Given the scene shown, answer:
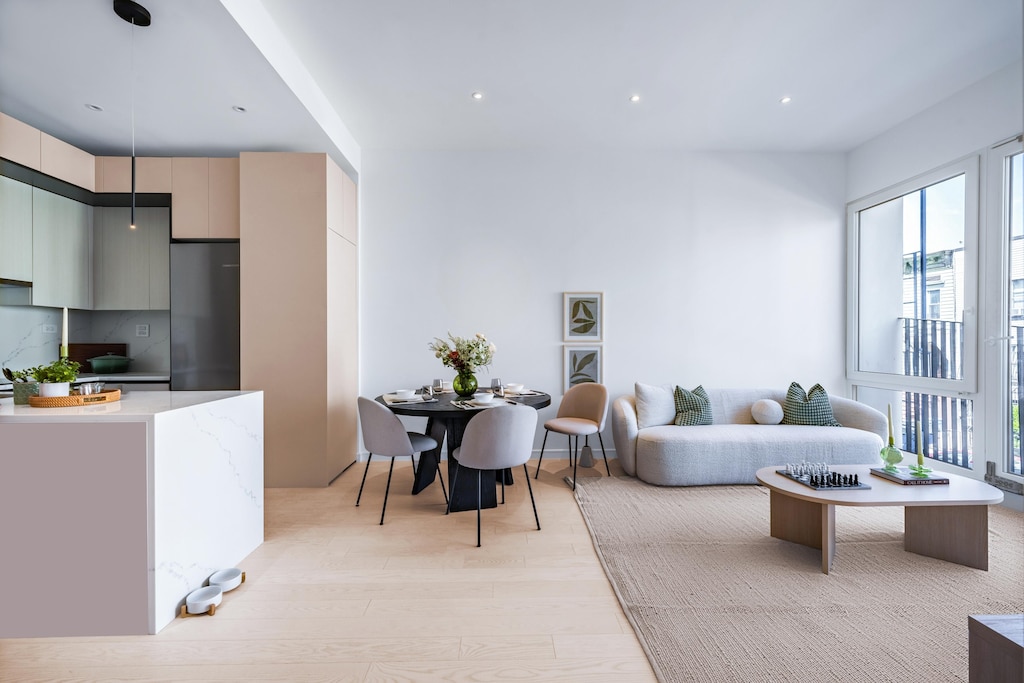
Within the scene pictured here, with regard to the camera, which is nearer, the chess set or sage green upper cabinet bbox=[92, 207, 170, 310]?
the chess set

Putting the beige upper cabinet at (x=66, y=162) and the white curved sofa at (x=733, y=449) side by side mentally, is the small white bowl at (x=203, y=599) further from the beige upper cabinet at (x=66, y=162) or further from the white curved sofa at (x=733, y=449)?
the beige upper cabinet at (x=66, y=162)

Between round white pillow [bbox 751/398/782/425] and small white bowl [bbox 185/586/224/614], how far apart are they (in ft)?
13.4

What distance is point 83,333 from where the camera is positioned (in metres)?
4.20

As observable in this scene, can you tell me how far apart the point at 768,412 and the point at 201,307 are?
15.7 feet

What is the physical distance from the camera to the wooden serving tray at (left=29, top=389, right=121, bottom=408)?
6.70 ft

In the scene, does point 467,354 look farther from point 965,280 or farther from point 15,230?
point 965,280

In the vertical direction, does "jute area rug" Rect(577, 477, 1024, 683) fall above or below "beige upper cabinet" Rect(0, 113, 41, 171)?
below

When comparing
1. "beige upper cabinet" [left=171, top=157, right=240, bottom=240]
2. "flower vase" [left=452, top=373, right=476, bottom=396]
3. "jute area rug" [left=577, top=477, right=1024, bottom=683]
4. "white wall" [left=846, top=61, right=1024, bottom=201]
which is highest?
"white wall" [left=846, top=61, right=1024, bottom=201]

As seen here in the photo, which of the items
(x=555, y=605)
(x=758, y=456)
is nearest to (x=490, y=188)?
(x=758, y=456)

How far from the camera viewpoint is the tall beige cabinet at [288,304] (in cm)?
377

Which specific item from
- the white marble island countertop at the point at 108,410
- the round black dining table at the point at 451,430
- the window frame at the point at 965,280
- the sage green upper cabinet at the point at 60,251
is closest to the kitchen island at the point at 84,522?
the white marble island countertop at the point at 108,410

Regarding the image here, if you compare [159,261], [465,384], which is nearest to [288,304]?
[159,261]

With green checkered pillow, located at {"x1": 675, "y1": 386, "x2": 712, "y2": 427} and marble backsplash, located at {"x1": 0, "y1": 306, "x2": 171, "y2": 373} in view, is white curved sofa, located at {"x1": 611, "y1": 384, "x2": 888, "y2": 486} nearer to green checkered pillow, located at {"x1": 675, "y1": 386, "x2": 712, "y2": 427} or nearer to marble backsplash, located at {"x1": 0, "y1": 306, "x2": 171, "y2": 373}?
green checkered pillow, located at {"x1": 675, "y1": 386, "x2": 712, "y2": 427}

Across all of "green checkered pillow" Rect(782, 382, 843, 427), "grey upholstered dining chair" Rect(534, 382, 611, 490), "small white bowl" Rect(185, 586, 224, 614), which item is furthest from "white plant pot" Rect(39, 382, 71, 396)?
"green checkered pillow" Rect(782, 382, 843, 427)
